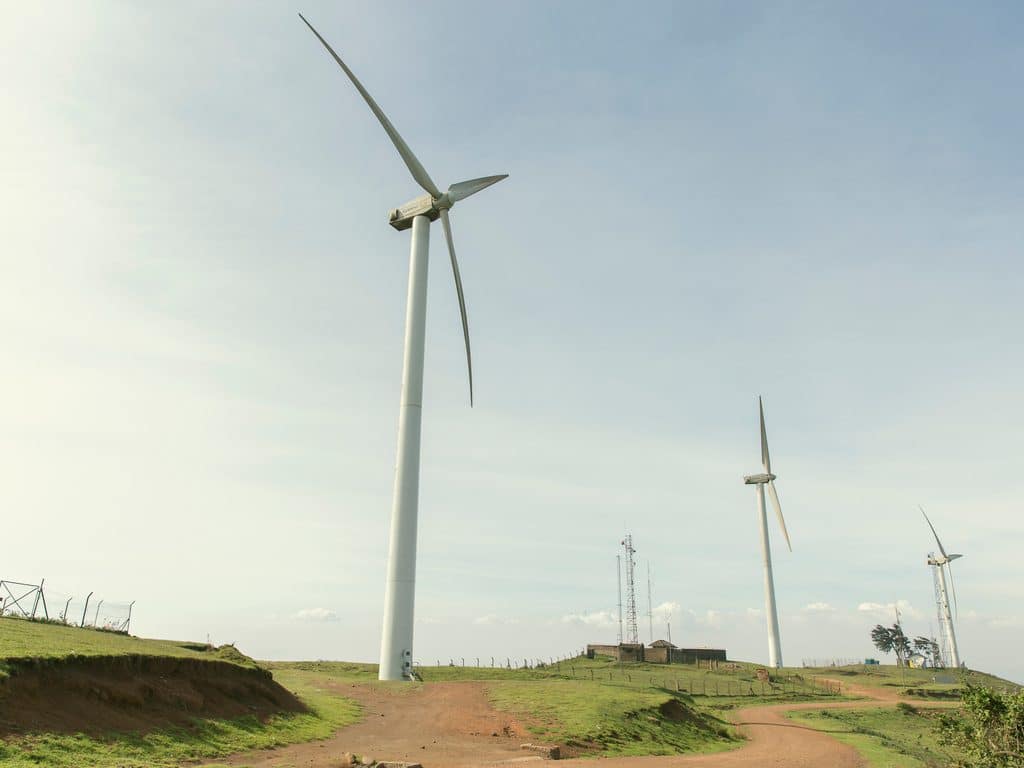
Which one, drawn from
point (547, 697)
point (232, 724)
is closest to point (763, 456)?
point (547, 697)

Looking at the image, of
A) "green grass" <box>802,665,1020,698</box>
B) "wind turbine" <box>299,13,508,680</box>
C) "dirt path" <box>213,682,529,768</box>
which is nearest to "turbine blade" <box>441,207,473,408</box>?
"wind turbine" <box>299,13,508,680</box>

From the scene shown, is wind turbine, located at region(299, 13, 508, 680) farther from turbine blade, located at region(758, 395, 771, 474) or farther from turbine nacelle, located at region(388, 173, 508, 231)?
turbine blade, located at region(758, 395, 771, 474)

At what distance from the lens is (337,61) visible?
64.9m

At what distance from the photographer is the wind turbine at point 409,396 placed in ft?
195

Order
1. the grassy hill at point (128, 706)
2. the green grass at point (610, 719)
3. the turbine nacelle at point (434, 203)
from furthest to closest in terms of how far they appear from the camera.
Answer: the turbine nacelle at point (434, 203), the green grass at point (610, 719), the grassy hill at point (128, 706)

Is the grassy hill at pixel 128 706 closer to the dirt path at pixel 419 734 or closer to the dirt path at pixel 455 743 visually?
the dirt path at pixel 419 734

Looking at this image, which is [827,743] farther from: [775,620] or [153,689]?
[775,620]

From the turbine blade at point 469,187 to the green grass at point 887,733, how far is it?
189ft

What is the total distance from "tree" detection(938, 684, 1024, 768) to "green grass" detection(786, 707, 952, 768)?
2397mm

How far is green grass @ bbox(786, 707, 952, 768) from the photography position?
4631 cm

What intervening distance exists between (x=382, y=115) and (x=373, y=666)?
Answer: 58286mm

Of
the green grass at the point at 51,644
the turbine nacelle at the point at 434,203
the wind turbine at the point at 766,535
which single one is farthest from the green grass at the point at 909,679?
the green grass at the point at 51,644

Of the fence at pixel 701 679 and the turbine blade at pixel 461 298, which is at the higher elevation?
the turbine blade at pixel 461 298

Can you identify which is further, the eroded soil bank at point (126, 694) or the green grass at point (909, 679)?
the green grass at point (909, 679)
